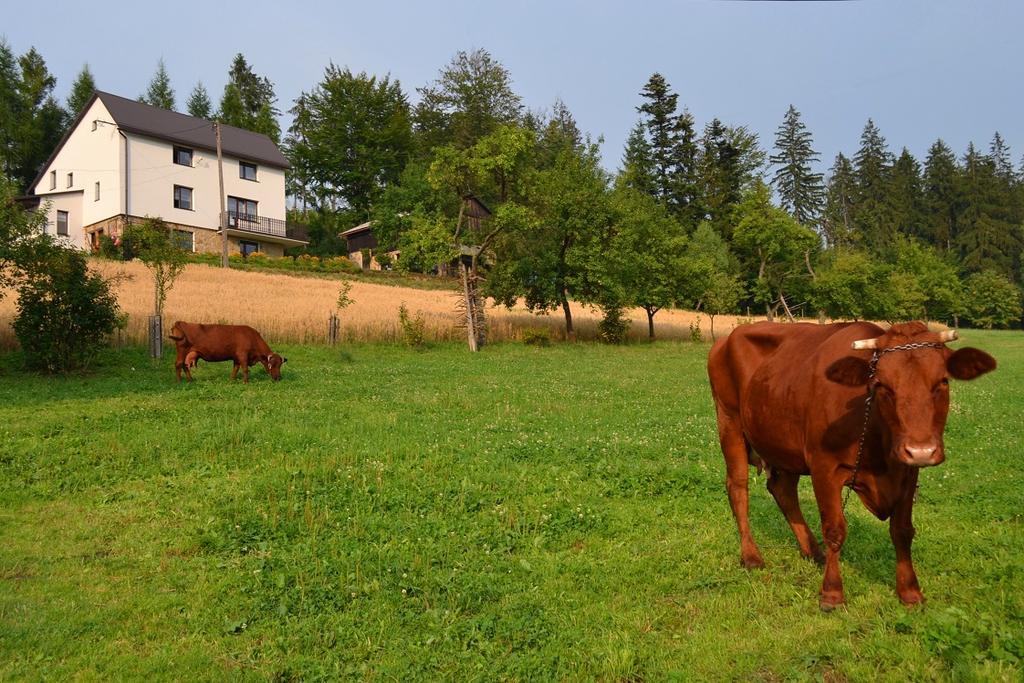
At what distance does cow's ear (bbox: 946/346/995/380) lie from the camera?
4.28m

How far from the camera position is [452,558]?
6.18m

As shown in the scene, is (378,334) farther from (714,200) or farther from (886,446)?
(714,200)

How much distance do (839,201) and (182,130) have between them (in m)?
92.6

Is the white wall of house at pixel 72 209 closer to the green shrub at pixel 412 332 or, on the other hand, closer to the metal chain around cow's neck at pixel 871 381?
the green shrub at pixel 412 332

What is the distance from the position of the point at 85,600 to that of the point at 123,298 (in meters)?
27.9

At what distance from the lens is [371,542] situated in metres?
6.61

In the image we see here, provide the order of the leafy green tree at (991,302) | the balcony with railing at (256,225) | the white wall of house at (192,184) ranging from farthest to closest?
the leafy green tree at (991,302) < the balcony with railing at (256,225) < the white wall of house at (192,184)

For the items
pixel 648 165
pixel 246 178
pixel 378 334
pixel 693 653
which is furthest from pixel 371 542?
pixel 648 165

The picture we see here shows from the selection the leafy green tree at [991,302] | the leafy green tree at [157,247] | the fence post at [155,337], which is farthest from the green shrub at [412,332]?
the leafy green tree at [991,302]

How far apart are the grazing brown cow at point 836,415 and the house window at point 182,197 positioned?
188 ft

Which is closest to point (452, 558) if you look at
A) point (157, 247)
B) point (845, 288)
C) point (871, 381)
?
point (871, 381)

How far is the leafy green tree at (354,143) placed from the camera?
73.4 meters

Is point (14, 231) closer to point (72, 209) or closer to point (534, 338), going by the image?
point (534, 338)

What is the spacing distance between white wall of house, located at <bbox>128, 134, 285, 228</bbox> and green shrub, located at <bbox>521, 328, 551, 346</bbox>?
33783mm
